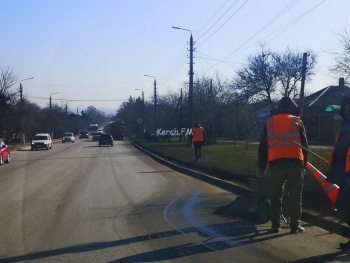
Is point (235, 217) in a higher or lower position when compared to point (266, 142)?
lower

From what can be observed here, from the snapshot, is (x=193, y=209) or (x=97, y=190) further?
(x=97, y=190)

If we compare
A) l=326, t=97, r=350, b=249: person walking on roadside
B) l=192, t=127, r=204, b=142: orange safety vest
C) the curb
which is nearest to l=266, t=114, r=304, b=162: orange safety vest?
l=326, t=97, r=350, b=249: person walking on roadside

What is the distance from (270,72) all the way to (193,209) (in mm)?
30822

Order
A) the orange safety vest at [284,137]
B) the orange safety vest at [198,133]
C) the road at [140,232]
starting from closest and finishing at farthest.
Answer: the road at [140,232] → the orange safety vest at [284,137] → the orange safety vest at [198,133]

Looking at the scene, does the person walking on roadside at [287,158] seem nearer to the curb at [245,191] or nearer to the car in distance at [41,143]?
the curb at [245,191]

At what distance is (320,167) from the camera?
18.0 metres

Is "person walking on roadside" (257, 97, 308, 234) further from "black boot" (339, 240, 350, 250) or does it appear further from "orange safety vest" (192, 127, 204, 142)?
"orange safety vest" (192, 127, 204, 142)

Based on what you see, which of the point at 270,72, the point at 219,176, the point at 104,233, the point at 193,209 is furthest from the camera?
the point at 270,72

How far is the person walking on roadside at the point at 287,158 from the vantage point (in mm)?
9039

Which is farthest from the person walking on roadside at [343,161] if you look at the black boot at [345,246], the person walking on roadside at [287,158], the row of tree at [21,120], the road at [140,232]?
the row of tree at [21,120]

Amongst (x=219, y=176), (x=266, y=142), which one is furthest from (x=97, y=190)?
(x=266, y=142)

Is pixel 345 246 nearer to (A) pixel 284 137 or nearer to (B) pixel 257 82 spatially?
(A) pixel 284 137

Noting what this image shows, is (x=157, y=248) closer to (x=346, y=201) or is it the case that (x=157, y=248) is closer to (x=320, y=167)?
(x=346, y=201)

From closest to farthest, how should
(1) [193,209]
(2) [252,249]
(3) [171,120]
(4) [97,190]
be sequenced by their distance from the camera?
(2) [252,249]
(1) [193,209]
(4) [97,190]
(3) [171,120]
